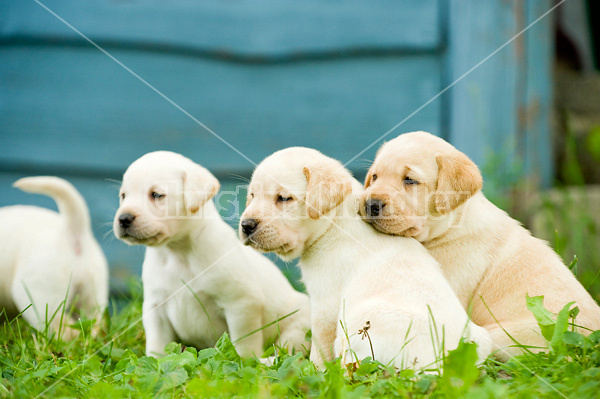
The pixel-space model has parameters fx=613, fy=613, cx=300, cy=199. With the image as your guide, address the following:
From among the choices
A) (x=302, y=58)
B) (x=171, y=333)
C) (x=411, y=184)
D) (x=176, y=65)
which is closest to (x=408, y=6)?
(x=302, y=58)

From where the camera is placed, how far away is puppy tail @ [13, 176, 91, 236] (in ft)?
13.3

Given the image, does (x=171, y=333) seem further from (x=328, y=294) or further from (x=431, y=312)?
(x=431, y=312)

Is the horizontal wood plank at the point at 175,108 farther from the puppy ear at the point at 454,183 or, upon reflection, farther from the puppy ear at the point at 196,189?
the puppy ear at the point at 454,183

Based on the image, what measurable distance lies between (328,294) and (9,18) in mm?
4363

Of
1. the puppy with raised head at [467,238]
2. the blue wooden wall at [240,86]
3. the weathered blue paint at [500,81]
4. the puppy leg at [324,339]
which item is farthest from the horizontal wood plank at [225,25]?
the puppy leg at [324,339]

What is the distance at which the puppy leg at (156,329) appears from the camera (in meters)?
3.62

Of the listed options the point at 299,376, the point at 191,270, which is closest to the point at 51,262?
the point at 191,270

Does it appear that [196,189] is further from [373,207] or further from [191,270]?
[373,207]

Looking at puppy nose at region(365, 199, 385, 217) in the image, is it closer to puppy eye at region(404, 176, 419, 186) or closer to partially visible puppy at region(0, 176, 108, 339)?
puppy eye at region(404, 176, 419, 186)

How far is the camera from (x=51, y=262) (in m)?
4.07

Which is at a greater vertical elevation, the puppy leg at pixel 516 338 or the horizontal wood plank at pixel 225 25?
the horizontal wood plank at pixel 225 25

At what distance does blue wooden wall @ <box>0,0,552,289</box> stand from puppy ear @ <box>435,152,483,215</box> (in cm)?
246

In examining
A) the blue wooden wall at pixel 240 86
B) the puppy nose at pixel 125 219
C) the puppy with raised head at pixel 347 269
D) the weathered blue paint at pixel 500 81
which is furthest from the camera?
the blue wooden wall at pixel 240 86

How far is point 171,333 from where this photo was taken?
12.4 ft
